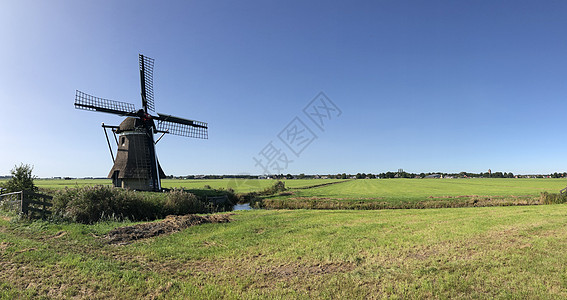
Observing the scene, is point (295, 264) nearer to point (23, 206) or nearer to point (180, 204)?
point (23, 206)

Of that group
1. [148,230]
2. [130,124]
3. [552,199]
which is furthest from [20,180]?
[552,199]

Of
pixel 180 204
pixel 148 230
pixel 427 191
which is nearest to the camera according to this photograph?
pixel 148 230

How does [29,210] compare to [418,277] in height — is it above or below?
above

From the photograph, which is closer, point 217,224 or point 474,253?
point 474,253

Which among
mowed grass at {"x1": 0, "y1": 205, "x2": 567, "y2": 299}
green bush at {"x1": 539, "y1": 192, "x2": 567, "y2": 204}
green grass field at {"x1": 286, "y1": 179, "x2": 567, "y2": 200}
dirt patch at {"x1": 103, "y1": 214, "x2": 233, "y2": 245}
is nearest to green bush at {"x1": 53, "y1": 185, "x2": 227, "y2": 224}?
mowed grass at {"x1": 0, "y1": 205, "x2": 567, "y2": 299}

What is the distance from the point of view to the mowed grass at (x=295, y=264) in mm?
5402

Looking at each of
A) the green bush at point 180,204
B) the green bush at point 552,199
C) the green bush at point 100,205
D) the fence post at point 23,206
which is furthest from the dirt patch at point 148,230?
the green bush at point 552,199

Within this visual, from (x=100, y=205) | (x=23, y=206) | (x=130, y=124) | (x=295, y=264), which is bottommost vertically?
(x=295, y=264)

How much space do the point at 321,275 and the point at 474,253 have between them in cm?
482

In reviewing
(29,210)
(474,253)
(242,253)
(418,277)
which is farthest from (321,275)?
(29,210)

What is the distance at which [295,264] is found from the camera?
22.9ft

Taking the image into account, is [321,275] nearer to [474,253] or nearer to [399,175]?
[474,253]

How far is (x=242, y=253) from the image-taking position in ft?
26.6

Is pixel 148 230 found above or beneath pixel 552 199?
above
